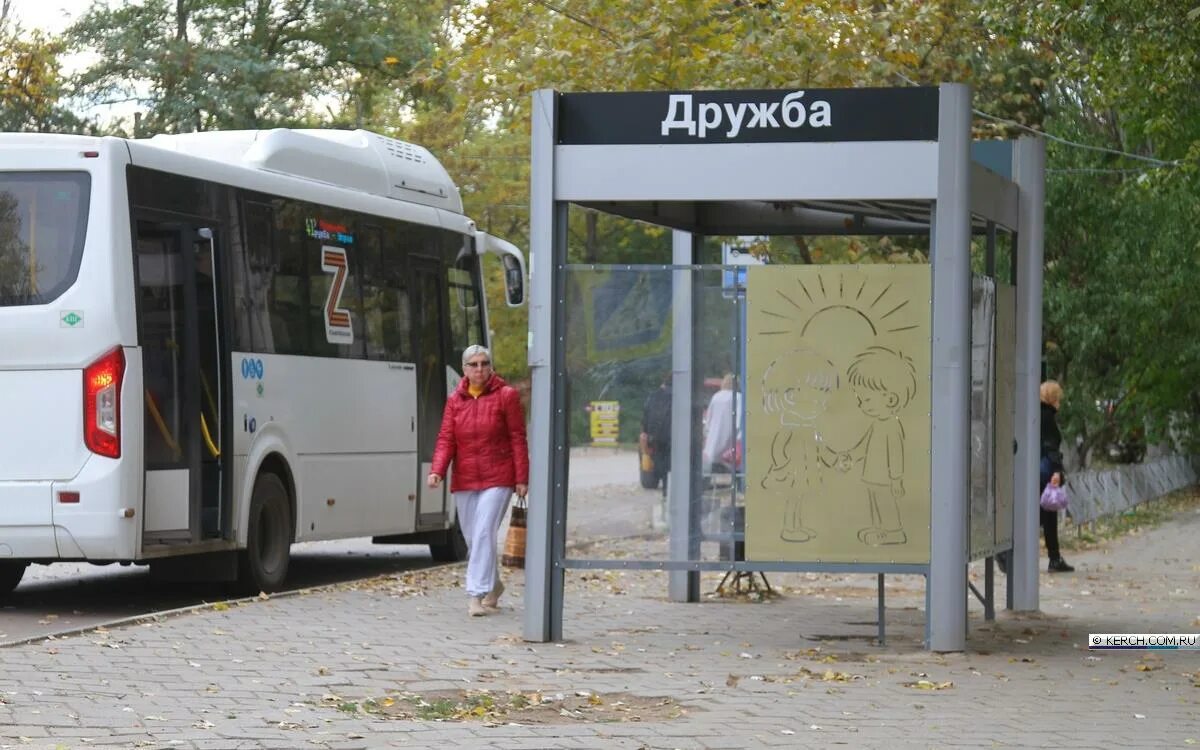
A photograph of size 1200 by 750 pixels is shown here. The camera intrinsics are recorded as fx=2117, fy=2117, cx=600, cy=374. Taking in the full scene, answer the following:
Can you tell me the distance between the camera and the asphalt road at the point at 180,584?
12.2m

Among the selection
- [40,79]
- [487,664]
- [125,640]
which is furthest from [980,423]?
[40,79]

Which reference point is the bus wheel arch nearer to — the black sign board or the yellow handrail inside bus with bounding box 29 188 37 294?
the yellow handrail inside bus with bounding box 29 188 37 294

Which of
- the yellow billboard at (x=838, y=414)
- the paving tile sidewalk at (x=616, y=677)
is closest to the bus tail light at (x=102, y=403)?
the paving tile sidewalk at (x=616, y=677)

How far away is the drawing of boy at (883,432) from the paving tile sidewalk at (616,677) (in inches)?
28.4

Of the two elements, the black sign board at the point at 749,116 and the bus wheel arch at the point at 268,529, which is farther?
the bus wheel arch at the point at 268,529

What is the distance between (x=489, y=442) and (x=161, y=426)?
210 centimetres

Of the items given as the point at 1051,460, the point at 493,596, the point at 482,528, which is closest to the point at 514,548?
the point at 493,596

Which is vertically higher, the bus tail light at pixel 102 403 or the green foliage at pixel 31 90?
the green foliage at pixel 31 90

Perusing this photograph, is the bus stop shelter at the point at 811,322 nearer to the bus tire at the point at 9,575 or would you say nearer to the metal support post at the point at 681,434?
the metal support post at the point at 681,434

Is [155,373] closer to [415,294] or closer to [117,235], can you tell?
[117,235]

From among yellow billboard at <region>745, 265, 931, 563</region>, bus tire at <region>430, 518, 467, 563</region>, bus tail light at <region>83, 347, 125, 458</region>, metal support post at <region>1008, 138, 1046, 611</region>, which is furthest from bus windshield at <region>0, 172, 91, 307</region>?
bus tire at <region>430, 518, 467, 563</region>

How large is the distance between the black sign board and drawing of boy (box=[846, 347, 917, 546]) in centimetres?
124

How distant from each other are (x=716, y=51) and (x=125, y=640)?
9287mm

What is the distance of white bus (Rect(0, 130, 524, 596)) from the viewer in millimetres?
13070
